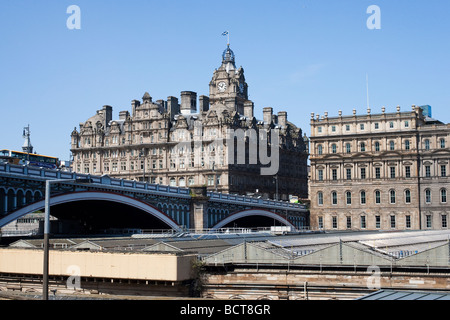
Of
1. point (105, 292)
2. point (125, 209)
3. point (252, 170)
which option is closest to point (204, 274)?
point (105, 292)

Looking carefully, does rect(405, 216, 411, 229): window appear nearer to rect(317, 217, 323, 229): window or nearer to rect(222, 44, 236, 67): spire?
rect(317, 217, 323, 229): window

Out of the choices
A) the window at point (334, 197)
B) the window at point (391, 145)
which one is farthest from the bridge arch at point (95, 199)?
the window at point (391, 145)

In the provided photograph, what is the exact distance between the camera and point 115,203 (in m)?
83.1

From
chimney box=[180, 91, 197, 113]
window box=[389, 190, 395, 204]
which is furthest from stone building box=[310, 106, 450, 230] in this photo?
chimney box=[180, 91, 197, 113]

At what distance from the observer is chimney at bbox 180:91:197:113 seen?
143 m

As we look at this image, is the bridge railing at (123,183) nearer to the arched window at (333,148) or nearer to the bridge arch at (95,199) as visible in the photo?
the bridge arch at (95,199)

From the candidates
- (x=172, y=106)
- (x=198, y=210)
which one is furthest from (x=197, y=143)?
(x=198, y=210)

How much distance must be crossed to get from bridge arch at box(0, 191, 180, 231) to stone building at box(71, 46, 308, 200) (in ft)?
128

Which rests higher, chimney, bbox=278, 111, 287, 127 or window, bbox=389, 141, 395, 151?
chimney, bbox=278, 111, 287, 127

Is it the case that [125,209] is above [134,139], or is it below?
below

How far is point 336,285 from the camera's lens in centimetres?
3538

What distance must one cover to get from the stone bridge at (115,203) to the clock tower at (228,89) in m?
34.7
